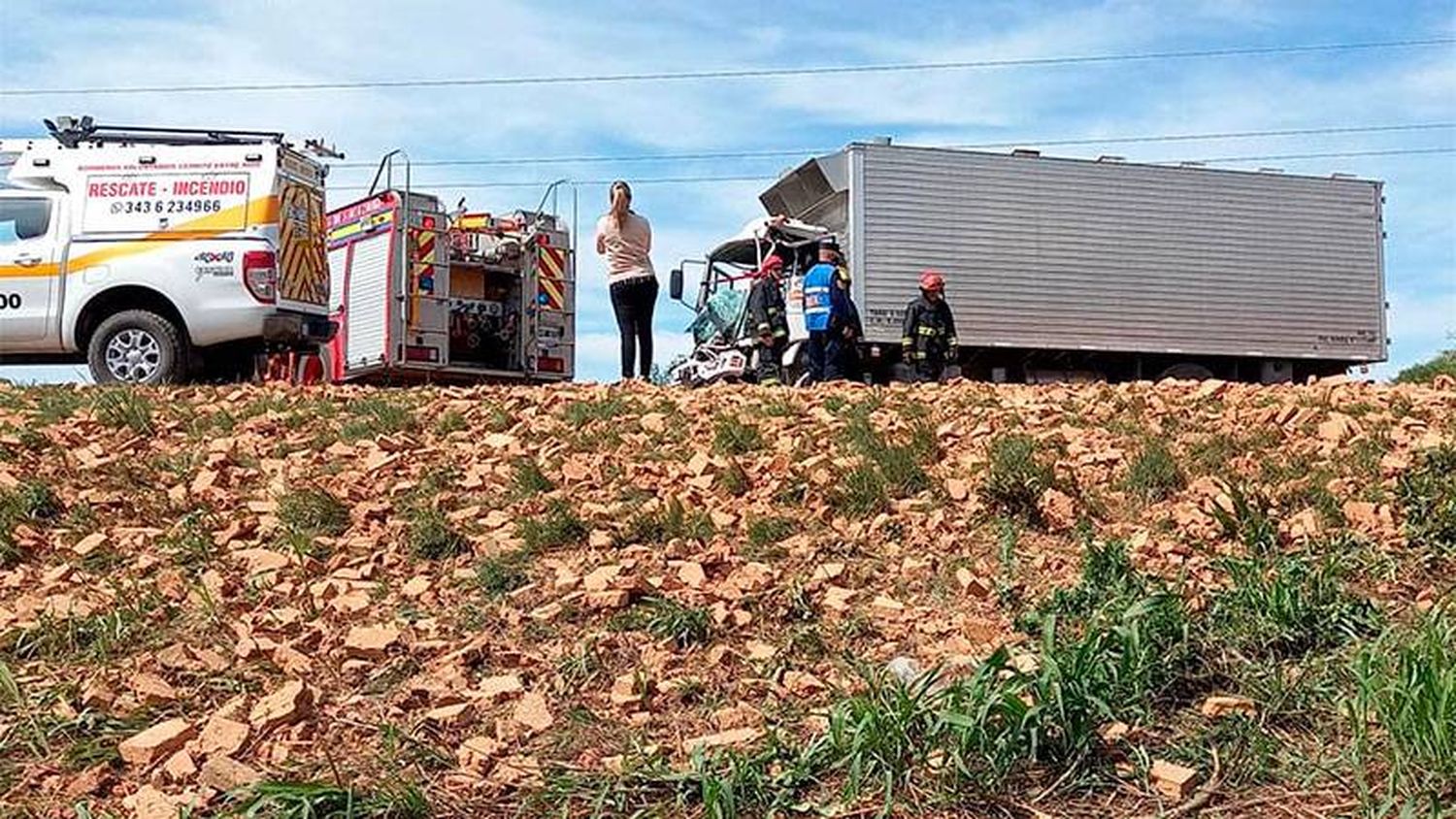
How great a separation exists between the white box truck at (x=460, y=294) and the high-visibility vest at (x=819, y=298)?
5041 mm

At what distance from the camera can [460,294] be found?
19.2 m

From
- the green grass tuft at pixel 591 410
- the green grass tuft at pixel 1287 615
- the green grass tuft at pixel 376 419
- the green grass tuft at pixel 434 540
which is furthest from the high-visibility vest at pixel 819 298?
the green grass tuft at pixel 1287 615

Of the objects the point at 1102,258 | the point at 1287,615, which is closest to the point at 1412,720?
the point at 1287,615

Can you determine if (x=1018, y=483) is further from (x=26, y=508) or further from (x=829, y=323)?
(x=829, y=323)

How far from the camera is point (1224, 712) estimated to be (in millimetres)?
4148

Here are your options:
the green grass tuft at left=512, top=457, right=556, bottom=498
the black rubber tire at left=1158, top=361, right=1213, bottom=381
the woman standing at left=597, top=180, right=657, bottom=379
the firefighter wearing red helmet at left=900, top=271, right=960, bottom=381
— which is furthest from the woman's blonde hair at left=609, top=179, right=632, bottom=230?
the black rubber tire at left=1158, top=361, right=1213, bottom=381

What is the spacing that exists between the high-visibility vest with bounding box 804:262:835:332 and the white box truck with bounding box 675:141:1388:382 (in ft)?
20.1

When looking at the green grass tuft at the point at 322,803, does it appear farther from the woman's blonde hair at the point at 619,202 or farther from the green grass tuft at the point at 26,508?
the woman's blonde hair at the point at 619,202

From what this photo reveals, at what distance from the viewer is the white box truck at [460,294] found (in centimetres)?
1872

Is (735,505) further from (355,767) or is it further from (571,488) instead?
(355,767)

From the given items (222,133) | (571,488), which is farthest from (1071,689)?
(222,133)

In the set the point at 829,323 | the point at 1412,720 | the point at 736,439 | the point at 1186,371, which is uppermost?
the point at 829,323

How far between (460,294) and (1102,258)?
9337mm

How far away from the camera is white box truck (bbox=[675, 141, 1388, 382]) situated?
21797 mm
